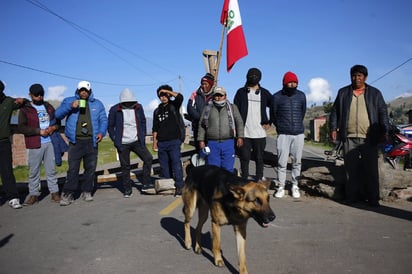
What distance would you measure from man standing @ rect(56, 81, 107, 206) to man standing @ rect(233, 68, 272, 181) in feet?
10.5

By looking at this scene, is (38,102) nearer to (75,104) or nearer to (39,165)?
(75,104)

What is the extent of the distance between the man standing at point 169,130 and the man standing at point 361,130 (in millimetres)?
3402

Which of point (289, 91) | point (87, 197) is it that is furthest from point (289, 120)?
point (87, 197)

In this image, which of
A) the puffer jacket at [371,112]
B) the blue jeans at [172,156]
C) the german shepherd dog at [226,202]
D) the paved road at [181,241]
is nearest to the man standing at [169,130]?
the blue jeans at [172,156]

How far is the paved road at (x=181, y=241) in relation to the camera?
147 inches

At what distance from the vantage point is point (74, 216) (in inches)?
239

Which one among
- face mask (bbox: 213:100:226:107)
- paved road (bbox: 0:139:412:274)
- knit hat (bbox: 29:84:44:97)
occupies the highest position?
knit hat (bbox: 29:84:44:97)

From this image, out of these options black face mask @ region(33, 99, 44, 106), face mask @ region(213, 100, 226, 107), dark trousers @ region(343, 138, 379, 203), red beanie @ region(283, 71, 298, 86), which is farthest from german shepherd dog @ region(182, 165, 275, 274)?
black face mask @ region(33, 99, 44, 106)

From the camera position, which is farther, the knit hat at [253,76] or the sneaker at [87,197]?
the sneaker at [87,197]

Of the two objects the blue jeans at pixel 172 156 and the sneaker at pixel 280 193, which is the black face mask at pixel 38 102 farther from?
the sneaker at pixel 280 193

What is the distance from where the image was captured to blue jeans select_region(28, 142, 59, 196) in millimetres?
7020

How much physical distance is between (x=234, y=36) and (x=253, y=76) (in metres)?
3.08

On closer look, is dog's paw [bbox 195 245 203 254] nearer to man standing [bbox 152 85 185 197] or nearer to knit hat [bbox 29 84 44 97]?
man standing [bbox 152 85 185 197]

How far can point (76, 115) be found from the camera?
7129 mm
